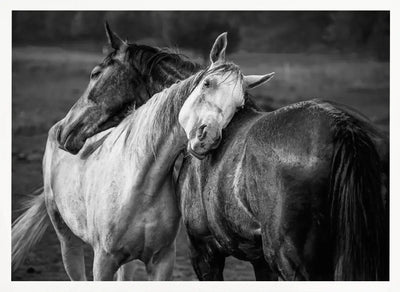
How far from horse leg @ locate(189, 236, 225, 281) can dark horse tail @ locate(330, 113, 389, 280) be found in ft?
2.56

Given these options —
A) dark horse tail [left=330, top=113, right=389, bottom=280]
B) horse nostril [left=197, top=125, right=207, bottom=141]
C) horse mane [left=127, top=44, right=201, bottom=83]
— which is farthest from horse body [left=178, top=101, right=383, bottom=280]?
horse mane [left=127, top=44, right=201, bottom=83]

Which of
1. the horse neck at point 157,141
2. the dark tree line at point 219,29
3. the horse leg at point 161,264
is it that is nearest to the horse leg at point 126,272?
the horse leg at point 161,264

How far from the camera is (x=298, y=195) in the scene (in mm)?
2061

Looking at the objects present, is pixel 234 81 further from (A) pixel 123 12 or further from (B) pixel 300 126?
(A) pixel 123 12

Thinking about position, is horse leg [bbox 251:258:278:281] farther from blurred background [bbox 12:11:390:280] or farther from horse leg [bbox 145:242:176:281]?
blurred background [bbox 12:11:390:280]

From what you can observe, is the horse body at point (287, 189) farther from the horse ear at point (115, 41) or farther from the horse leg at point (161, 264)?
the horse ear at point (115, 41)

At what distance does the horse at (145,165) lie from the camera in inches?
96.2

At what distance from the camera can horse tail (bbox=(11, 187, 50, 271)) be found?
344 cm

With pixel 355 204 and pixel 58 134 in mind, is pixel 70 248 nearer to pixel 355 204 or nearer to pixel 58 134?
pixel 58 134

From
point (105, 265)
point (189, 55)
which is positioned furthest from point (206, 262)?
point (189, 55)

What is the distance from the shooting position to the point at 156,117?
272 cm
